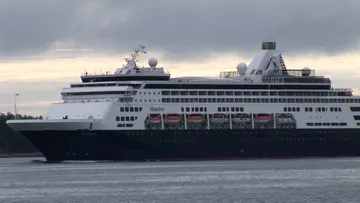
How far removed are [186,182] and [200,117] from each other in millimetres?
30962

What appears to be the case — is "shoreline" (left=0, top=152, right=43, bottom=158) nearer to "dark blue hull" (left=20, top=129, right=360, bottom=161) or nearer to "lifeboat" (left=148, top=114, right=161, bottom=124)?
"lifeboat" (left=148, top=114, right=161, bottom=124)

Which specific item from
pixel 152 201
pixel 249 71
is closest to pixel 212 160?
pixel 249 71

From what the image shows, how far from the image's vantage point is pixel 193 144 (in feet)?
369

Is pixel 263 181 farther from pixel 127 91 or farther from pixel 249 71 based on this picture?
pixel 249 71

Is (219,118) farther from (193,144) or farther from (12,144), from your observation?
(12,144)

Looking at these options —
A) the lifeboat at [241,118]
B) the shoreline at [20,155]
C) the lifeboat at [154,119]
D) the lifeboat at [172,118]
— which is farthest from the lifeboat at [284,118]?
the shoreline at [20,155]

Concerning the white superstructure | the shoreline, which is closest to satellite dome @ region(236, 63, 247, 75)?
the white superstructure

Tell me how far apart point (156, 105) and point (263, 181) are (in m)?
30.7

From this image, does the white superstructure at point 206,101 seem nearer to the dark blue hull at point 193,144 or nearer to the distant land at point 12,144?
the dark blue hull at point 193,144

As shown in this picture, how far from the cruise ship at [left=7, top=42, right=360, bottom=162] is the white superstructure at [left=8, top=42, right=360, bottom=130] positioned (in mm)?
98

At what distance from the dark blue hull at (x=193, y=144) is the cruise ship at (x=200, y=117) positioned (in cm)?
9

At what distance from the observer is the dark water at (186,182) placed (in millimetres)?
71188

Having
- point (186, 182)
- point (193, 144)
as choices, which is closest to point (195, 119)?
point (193, 144)

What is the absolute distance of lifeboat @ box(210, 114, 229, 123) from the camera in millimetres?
114562
